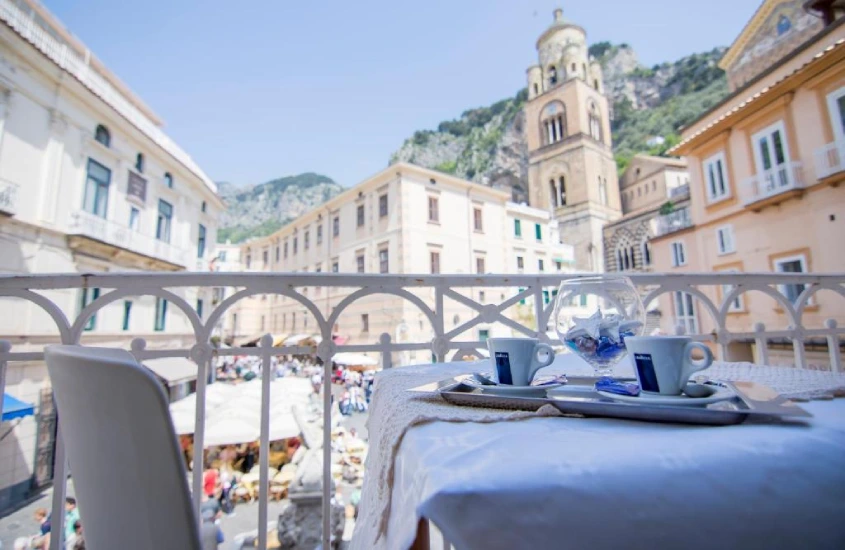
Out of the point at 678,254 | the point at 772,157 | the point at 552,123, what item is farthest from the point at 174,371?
the point at 552,123

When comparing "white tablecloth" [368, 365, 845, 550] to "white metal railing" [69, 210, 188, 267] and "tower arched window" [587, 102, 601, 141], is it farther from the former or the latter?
"tower arched window" [587, 102, 601, 141]

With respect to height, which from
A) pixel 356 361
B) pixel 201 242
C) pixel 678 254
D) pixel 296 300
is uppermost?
pixel 201 242

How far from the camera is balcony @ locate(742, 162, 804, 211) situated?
9719 millimetres

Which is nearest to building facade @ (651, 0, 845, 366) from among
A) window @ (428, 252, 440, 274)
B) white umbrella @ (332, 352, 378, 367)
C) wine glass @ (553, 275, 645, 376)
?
wine glass @ (553, 275, 645, 376)

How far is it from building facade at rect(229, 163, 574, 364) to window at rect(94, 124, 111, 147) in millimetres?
10274

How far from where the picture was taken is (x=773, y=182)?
10.3 metres

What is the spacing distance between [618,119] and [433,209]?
154 ft

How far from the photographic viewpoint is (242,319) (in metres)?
30.8

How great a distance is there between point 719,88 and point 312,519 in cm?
6155

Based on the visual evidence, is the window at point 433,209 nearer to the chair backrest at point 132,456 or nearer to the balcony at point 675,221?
the balcony at point 675,221

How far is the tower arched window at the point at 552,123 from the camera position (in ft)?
113

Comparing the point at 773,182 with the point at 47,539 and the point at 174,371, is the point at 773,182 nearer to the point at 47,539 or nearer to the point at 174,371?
the point at 47,539

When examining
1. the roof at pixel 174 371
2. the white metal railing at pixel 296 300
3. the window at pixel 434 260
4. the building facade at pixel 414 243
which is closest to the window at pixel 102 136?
the roof at pixel 174 371

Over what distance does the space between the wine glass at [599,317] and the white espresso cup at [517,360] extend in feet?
0.64
